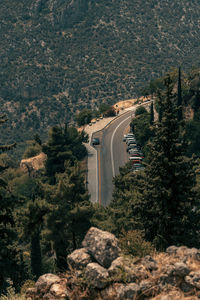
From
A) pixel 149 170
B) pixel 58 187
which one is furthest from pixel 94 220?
pixel 149 170

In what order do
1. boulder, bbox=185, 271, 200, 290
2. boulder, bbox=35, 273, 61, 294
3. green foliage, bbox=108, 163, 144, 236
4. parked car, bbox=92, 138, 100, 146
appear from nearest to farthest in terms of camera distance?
1. boulder, bbox=185, 271, 200, 290
2. boulder, bbox=35, 273, 61, 294
3. green foliage, bbox=108, 163, 144, 236
4. parked car, bbox=92, 138, 100, 146

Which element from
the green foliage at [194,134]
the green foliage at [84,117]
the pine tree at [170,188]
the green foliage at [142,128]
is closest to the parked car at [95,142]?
the green foliage at [142,128]

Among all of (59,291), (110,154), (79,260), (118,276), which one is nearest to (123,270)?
(118,276)

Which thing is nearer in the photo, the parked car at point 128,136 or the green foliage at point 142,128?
the green foliage at point 142,128

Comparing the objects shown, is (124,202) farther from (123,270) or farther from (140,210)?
(123,270)

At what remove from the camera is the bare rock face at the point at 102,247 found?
666 inches

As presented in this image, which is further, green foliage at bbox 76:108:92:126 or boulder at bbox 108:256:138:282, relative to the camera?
green foliage at bbox 76:108:92:126

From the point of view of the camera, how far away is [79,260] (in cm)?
1706

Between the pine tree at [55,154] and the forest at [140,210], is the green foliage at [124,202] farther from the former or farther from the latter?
the pine tree at [55,154]

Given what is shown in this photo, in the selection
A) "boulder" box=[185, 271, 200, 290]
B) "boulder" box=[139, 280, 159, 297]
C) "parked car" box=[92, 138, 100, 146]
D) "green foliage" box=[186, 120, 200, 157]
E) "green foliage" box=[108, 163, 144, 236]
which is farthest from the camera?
"parked car" box=[92, 138, 100, 146]

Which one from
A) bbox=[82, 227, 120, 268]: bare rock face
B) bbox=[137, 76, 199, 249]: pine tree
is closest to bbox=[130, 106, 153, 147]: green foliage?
bbox=[137, 76, 199, 249]: pine tree

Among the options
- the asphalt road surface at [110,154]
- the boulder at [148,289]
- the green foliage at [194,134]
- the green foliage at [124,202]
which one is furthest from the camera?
the asphalt road surface at [110,154]

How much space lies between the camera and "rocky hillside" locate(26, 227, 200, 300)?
1495cm

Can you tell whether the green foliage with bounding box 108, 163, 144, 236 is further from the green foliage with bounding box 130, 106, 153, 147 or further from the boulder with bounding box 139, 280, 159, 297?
the green foliage with bounding box 130, 106, 153, 147
